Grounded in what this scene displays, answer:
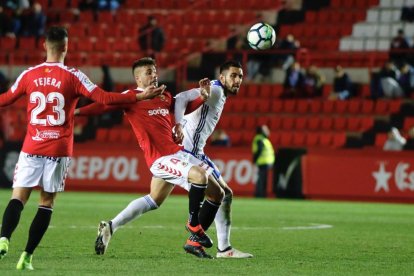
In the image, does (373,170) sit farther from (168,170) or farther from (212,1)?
(168,170)

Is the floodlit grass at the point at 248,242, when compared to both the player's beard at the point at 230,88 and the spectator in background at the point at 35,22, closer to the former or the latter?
the player's beard at the point at 230,88

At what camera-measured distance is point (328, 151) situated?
24.1 meters

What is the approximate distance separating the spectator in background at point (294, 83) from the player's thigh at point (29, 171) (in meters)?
18.9

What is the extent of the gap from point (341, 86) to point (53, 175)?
18.9 m

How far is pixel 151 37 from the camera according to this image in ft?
99.2

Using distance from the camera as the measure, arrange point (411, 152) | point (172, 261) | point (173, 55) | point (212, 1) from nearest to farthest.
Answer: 1. point (172, 261)
2. point (411, 152)
3. point (173, 55)
4. point (212, 1)

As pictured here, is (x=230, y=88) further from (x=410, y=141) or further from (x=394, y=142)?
(x=410, y=141)

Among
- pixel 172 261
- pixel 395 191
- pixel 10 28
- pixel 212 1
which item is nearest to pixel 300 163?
pixel 395 191

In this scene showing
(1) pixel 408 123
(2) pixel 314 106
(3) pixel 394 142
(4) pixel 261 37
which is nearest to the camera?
(4) pixel 261 37

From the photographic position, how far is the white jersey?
36.7 ft

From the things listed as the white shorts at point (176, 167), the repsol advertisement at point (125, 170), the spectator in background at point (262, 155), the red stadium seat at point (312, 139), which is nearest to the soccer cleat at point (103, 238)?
the white shorts at point (176, 167)

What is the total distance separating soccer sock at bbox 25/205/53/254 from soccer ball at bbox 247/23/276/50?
4802 mm

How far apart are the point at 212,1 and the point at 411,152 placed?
11469mm

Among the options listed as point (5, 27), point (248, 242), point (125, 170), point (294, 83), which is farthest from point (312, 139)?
point (248, 242)
